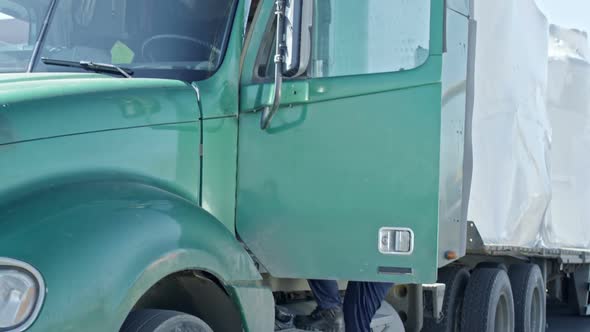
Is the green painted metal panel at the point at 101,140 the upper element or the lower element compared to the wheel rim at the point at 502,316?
upper

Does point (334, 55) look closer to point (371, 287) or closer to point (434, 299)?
point (371, 287)

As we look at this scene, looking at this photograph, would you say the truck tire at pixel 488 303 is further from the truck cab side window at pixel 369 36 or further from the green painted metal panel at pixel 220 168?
the green painted metal panel at pixel 220 168

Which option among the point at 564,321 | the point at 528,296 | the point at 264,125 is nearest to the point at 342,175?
the point at 264,125

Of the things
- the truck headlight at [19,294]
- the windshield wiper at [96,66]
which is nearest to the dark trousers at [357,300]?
the windshield wiper at [96,66]

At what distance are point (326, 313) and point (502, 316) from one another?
9.34 feet

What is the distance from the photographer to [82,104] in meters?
3.76

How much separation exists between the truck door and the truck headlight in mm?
1478

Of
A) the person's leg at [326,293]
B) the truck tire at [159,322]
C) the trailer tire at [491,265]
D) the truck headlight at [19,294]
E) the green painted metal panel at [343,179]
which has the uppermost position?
the green painted metal panel at [343,179]

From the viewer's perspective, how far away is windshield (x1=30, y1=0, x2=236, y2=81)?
442cm

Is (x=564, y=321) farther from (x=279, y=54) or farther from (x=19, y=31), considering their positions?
(x=19, y=31)

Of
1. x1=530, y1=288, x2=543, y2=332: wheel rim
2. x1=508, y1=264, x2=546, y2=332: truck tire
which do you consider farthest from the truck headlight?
x1=530, y1=288, x2=543, y2=332: wheel rim

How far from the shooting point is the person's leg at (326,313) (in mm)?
5109

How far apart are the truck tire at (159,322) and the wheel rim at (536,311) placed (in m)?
5.28

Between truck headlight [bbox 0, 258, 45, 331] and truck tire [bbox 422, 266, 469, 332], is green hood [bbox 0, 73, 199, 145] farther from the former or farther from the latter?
truck tire [bbox 422, 266, 469, 332]
